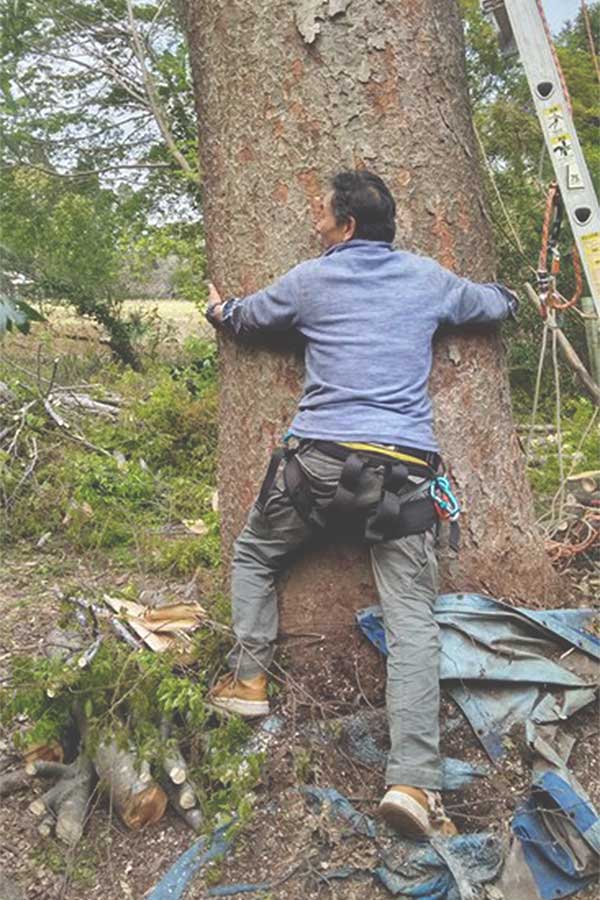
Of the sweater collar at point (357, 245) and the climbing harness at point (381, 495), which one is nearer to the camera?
the climbing harness at point (381, 495)

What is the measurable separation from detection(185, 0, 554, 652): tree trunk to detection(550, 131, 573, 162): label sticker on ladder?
0.94 ft

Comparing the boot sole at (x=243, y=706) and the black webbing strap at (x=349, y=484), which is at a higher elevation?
the black webbing strap at (x=349, y=484)

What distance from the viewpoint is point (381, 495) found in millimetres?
2596

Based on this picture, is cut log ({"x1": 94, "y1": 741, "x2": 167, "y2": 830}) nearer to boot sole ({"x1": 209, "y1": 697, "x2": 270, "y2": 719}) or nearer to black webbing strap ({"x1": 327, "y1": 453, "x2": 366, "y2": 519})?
boot sole ({"x1": 209, "y1": 697, "x2": 270, "y2": 719})

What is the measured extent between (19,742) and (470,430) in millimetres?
1812

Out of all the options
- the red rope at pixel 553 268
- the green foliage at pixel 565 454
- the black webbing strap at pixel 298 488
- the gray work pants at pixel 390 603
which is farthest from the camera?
the green foliage at pixel 565 454

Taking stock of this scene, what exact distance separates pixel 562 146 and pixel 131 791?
2624 millimetres

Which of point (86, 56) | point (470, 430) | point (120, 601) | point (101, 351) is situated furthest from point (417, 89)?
point (86, 56)

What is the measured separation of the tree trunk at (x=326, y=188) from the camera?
2803 mm

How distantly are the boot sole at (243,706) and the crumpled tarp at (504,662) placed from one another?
1.39 feet

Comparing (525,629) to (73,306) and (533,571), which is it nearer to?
(533,571)

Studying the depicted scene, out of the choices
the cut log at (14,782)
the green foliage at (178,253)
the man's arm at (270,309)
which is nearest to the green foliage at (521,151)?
the green foliage at (178,253)

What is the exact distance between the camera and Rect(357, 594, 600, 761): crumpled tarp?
2.63 meters

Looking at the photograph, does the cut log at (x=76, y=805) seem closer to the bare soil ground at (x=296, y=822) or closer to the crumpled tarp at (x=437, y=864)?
the bare soil ground at (x=296, y=822)
